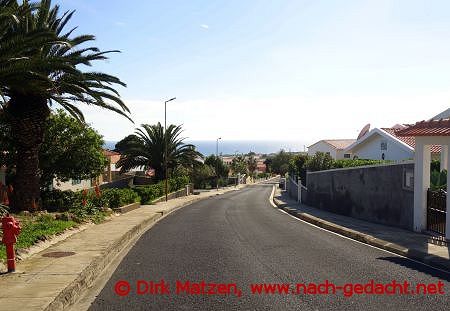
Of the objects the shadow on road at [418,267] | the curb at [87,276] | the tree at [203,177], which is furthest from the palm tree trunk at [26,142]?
the tree at [203,177]

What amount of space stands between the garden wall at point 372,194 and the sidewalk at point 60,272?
8.92m

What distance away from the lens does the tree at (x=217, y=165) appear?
87812mm

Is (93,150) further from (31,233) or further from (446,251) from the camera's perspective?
(446,251)

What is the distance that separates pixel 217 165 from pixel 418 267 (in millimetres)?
78657

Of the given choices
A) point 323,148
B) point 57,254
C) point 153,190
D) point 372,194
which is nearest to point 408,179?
point 372,194

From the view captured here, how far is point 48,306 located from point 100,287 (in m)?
1.89

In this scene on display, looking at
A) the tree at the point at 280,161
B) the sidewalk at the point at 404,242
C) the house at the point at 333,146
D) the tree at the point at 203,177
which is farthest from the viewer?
the tree at the point at 280,161

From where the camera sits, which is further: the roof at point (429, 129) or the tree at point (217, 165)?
the tree at point (217, 165)

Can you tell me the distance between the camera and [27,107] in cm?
1802

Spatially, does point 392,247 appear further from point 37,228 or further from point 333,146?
point 333,146

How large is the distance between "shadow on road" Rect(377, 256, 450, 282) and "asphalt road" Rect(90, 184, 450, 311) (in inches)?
0.7

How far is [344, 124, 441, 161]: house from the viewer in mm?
37228

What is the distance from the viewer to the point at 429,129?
1396 centimetres

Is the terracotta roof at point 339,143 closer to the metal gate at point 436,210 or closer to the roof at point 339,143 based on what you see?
the roof at point 339,143
